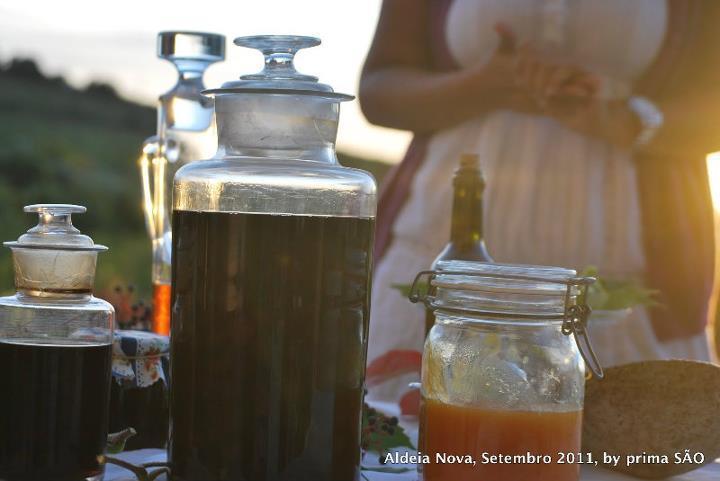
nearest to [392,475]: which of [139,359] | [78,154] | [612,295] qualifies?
[139,359]

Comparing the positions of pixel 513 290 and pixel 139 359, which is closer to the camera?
pixel 513 290

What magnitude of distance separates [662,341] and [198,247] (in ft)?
4.27

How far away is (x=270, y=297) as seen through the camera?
2.52 ft

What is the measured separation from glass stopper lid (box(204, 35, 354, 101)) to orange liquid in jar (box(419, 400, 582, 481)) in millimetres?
280

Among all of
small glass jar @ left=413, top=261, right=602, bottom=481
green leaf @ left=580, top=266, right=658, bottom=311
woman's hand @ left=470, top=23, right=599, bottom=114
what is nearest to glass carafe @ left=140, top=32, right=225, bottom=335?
small glass jar @ left=413, top=261, right=602, bottom=481

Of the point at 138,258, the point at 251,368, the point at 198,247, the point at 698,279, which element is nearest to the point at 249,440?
the point at 251,368

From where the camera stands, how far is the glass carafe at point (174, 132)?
111cm

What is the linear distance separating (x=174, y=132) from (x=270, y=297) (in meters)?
0.40

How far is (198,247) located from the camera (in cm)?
79

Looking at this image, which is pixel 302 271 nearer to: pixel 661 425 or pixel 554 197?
pixel 661 425

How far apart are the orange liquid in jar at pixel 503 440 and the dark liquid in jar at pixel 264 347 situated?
9 centimetres

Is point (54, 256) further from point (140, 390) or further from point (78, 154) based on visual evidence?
point (78, 154)

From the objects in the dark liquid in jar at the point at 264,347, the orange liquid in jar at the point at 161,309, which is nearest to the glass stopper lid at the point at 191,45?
the orange liquid in jar at the point at 161,309

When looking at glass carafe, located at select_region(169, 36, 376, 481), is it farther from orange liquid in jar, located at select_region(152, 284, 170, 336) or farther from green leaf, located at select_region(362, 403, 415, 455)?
orange liquid in jar, located at select_region(152, 284, 170, 336)
